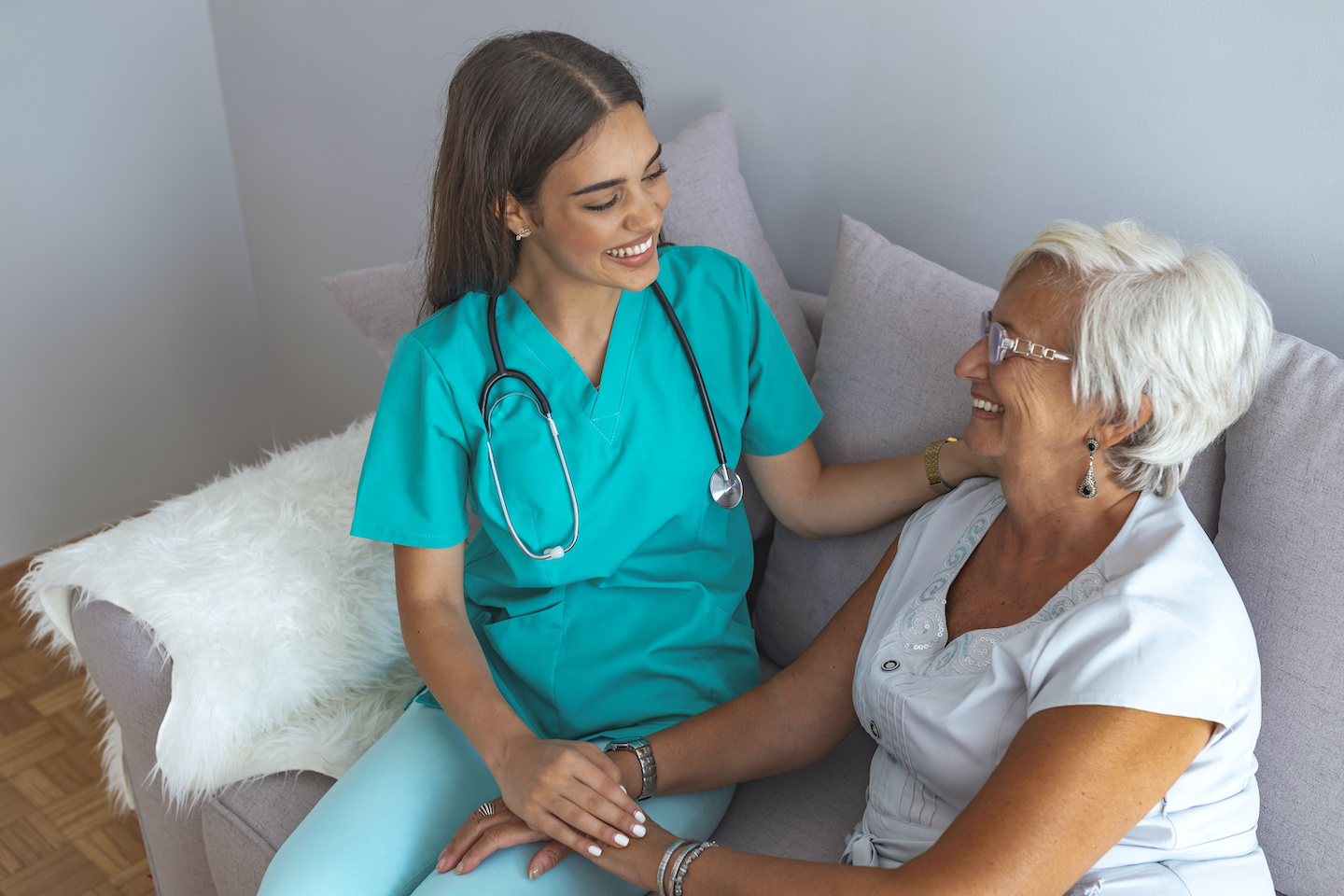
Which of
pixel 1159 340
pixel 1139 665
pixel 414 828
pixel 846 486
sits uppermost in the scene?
pixel 1159 340

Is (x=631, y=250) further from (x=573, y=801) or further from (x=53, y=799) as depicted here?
(x=53, y=799)

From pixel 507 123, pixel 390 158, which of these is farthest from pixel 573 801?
pixel 390 158

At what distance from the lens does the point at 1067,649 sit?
960mm

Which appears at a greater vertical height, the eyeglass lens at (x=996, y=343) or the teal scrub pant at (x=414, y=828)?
the eyeglass lens at (x=996, y=343)

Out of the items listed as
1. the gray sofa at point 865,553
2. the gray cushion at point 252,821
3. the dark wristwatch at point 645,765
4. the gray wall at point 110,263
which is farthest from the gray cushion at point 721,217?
the gray wall at point 110,263

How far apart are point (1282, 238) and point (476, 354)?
106 centimetres

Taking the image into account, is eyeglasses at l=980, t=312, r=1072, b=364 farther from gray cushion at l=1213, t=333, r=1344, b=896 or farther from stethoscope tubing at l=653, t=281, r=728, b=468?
stethoscope tubing at l=653, t=281, r=728, b=468

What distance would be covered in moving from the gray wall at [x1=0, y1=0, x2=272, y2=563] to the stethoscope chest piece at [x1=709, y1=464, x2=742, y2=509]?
2023 millimetres

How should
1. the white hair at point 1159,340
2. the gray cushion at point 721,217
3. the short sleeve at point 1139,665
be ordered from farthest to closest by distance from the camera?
the gray cushion at point 721,217, the white hair at point 1159,340, the short sleeve at point 1139,665

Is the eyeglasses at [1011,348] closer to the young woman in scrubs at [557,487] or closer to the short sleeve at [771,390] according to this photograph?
the young woman in scrubs at [557,487]

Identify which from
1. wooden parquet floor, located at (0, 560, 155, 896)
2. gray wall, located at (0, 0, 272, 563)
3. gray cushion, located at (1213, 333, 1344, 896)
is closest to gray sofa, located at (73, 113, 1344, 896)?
gray cushion, located at (1213, 333, 1344, 896)

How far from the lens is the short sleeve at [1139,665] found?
90cm

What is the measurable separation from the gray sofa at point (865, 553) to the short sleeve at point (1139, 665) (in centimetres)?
24

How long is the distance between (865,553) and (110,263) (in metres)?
2.17
